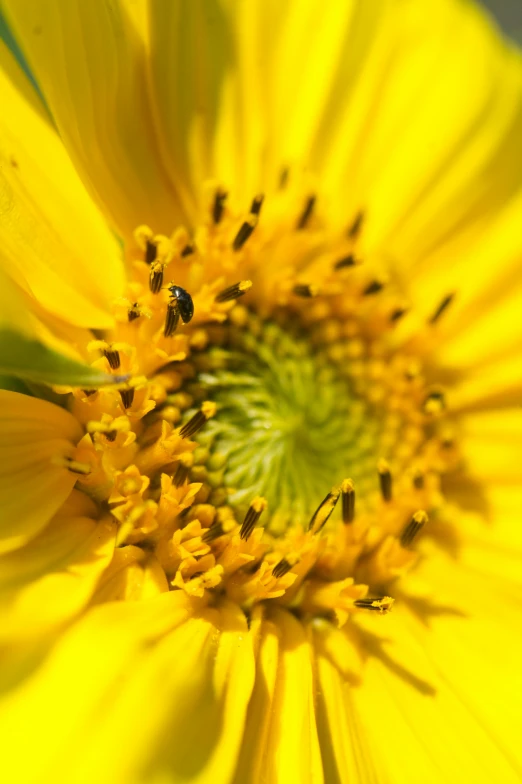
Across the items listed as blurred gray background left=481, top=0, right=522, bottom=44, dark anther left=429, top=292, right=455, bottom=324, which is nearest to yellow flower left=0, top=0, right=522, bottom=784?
dark anther left=429, top=292, right=455, bottom=324

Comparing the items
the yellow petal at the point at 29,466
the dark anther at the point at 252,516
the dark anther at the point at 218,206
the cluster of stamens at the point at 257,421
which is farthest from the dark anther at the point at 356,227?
the yellow petal at the point at 29,466

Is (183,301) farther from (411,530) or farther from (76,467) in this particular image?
(411,530)

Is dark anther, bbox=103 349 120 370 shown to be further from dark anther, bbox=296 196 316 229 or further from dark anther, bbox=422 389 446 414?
dark anther, bbox=422 389 446 414

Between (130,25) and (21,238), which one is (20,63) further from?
(21,238)

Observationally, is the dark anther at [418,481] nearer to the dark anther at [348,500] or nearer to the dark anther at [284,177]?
the dark anther at [348,500]

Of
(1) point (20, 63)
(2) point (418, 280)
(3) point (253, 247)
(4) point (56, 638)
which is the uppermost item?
(1) point (20, 63)

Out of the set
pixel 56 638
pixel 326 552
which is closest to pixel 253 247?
pixel 326 552
